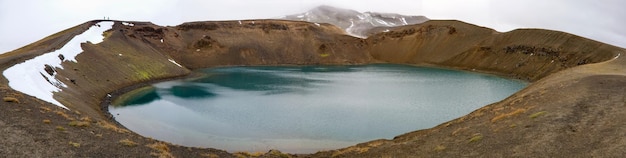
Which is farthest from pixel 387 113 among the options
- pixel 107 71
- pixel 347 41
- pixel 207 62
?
pixel 347 41

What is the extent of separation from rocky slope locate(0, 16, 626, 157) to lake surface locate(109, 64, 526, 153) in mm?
3809

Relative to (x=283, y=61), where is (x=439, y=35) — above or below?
above

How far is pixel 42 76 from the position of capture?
45.6 metres

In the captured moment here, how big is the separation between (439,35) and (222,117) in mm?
102325

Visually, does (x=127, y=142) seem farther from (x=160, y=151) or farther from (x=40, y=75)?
(x=40, y=75)

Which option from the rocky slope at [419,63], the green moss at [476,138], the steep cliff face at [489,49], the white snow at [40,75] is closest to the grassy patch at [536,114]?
the rocky slope at [419,63]

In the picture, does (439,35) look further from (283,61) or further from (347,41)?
(283,61)

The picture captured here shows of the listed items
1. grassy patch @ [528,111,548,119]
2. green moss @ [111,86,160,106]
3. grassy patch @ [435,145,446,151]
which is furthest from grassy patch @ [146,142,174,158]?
green moss @ [111,86,160,106]

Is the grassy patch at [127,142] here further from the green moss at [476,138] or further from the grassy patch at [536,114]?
the grassy patch at [536,114]

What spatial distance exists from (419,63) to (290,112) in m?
87.8

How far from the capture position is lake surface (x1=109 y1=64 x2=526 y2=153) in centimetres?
3200

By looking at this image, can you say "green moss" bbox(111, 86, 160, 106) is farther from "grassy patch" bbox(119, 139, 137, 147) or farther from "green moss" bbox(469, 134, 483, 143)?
"green moss" bbox(469, 134, 483, 143)

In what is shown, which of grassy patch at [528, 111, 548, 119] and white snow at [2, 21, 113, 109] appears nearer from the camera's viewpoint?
grassy patch at [528, 111, 548, 119]

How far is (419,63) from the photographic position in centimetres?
12438
